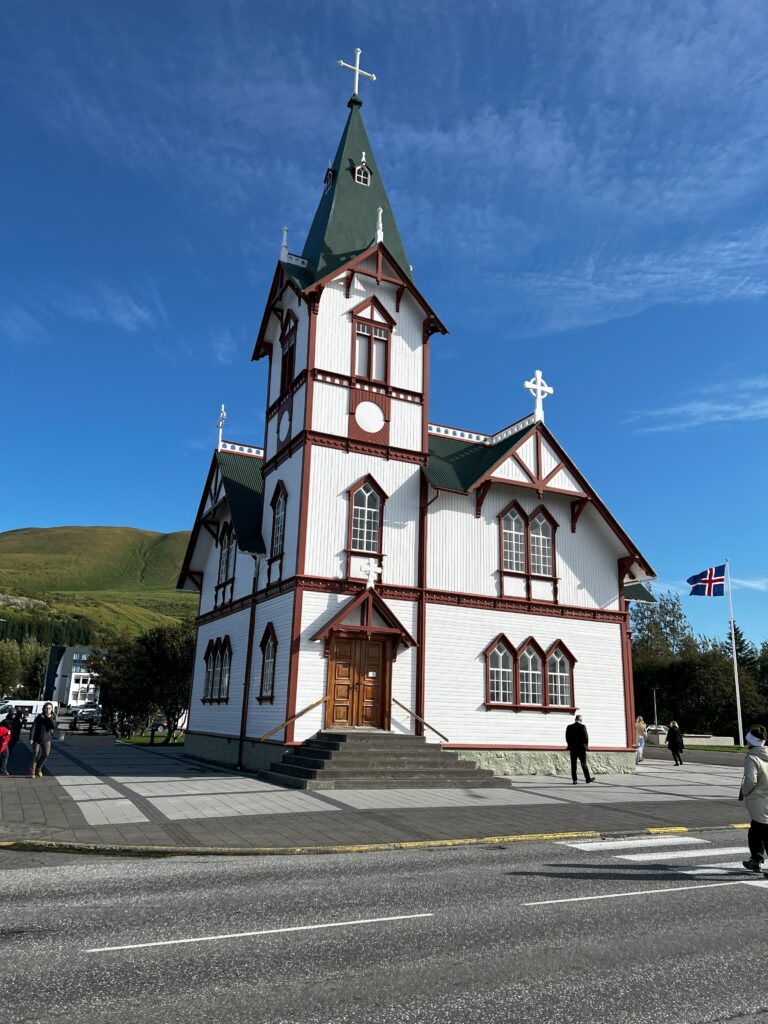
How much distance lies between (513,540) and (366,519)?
17.7 feet

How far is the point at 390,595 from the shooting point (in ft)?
76.2

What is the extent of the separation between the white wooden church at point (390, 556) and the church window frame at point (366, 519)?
2.4 inches

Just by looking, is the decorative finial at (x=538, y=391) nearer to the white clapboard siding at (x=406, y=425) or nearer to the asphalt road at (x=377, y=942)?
the white clapboard siding at (x=406, y=425)

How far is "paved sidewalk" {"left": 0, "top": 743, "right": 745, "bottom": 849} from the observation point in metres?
12.1

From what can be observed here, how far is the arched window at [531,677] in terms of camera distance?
80.9 ft

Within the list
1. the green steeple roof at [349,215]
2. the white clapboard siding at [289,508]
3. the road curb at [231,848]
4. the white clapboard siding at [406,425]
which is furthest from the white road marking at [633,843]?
the green steeple roof at [349,215]

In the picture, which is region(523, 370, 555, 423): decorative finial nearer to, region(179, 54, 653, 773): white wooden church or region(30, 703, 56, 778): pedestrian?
region(179, 54, 653, 773): white wooden church

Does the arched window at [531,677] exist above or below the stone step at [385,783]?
above

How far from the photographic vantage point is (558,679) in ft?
83.5

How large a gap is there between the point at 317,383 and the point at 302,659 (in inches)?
335

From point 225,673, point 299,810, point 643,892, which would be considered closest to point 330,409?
point 225,673

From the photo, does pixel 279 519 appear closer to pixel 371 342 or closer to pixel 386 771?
pixel 371 342

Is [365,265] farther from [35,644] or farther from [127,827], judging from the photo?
[35,644]

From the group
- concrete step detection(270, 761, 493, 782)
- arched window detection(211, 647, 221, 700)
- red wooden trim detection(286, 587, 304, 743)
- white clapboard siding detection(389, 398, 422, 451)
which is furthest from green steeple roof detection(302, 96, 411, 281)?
concrete step detection(270, 761, 493, 782)
